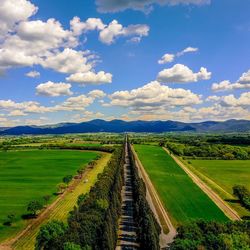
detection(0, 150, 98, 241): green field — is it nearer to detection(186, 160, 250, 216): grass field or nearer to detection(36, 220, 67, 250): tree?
detection(36, 220, 67, 250): tree

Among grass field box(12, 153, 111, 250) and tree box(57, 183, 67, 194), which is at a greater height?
tree box(57, 183, 67, 194)

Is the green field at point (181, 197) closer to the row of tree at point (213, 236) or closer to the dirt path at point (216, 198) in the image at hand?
the dirt path at point (216, 198)

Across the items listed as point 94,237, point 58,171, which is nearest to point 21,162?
point 58,171

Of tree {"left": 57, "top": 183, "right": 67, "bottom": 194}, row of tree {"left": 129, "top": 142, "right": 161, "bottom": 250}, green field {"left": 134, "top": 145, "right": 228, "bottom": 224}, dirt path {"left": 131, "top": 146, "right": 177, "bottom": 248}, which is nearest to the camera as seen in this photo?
row of tree {"left": 129, "top": 142, "right": 161, "bottom": 250}

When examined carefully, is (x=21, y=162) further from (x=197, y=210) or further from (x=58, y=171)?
(x=197, y=210)

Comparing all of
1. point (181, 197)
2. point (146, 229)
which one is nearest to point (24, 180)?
point (181, 197)

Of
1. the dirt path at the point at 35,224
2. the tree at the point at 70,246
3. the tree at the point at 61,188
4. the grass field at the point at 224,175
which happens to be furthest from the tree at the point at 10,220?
the grass field at the point at 224,175

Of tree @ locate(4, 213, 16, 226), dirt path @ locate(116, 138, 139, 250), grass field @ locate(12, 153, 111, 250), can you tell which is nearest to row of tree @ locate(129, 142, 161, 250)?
dirt path @ locate(116, 138, 139, 250)
